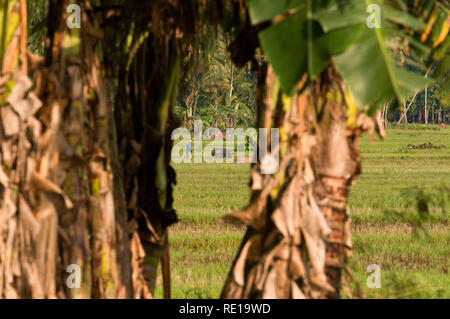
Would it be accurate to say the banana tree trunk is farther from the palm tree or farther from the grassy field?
the grassy field

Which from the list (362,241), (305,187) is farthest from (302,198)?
(362,241)

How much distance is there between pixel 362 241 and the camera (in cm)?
464

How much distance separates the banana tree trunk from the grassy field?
420 mm

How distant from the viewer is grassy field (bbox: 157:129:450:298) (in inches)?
169

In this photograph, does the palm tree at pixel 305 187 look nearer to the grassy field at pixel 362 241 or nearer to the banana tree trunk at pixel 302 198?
the banana tree trunk at pixel 302 198

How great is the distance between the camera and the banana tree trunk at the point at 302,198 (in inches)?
89.0

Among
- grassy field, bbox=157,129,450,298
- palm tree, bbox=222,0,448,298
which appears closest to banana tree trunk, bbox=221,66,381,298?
palm tree, bbox=222,0,448,298

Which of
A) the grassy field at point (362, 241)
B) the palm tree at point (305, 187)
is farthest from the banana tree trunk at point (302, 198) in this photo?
the grassy field at point (362, 241)

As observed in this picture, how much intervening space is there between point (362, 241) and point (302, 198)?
8.21 feet

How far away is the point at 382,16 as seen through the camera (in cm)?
213

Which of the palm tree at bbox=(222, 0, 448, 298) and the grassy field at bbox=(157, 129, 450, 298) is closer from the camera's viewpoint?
the palm tree at bbox=(222, 0, 448, 298)

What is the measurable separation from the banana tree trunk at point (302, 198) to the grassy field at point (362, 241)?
0.42 meters
